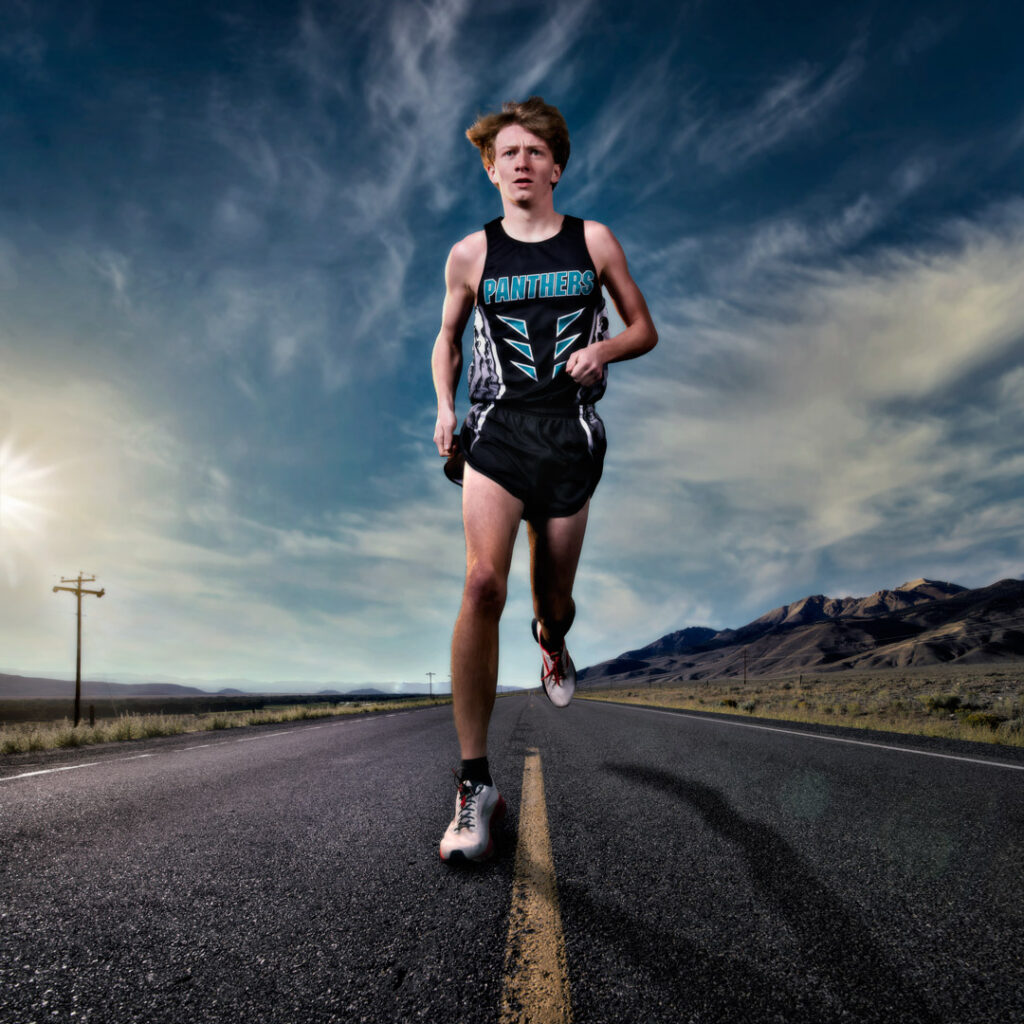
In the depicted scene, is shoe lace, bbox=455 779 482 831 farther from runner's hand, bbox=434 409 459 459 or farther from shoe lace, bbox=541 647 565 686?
shoe lace, bbox=541 647 565 686

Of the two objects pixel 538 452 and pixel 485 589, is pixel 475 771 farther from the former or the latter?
pixel 538 452

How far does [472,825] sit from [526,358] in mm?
1979

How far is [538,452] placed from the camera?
2574 mm

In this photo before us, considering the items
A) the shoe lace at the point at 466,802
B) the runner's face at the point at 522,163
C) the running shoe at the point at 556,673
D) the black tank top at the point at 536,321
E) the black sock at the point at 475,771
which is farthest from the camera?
the running shoe at the point at 556,673

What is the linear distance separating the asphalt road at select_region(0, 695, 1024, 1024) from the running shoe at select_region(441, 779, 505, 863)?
0.16 feet

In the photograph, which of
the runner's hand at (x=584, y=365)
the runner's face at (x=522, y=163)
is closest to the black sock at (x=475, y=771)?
the runner's hand at (x=584, y=365)

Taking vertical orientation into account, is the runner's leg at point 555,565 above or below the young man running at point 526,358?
below

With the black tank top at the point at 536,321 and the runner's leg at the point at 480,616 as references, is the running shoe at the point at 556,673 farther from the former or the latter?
the black tank top at the point at 536,321

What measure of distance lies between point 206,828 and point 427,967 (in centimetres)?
162

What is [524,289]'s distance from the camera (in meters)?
2.72

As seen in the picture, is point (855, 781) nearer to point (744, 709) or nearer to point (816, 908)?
point (816, 908)

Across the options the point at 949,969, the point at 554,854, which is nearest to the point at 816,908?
the point at 949,969

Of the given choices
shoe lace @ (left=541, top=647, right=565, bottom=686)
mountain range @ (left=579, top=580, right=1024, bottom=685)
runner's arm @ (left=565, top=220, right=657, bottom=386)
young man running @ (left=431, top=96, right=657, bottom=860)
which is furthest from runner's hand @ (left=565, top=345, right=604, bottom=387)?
mountain range @ (left=579, top=580, right=1024, bottom=685)

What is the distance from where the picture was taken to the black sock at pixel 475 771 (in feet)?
6.75
